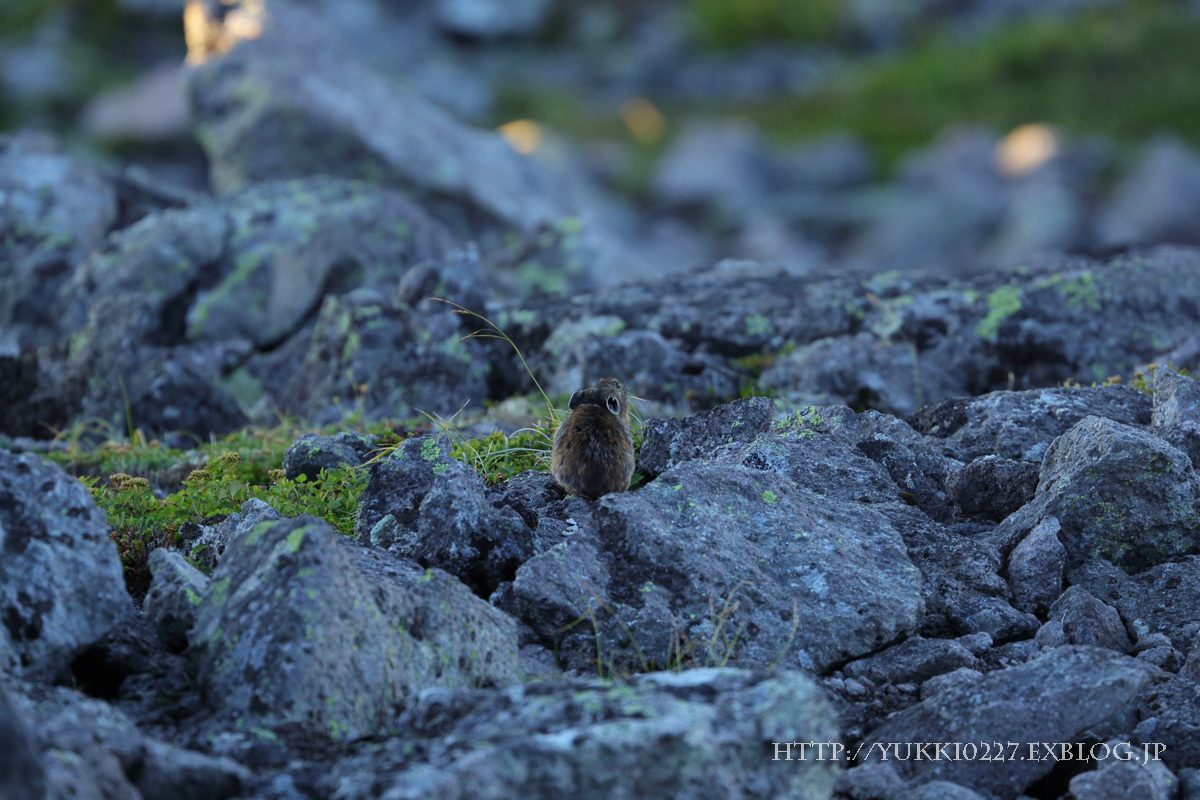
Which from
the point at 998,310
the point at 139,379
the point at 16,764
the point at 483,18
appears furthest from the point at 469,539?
the point at 483,18

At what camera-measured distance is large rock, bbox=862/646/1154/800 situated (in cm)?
537

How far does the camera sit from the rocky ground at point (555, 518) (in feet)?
15.7

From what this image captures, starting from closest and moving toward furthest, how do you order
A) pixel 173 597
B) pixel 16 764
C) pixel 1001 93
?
pixel 16 764
pixel 173 597
pixel 1001 93

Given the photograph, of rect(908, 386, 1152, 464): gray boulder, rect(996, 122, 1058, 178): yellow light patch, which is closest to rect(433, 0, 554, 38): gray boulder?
rect(996, 122, 1058, 178): yellow light patch

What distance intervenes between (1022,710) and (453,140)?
13930mm

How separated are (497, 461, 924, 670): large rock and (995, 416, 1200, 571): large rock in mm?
1127

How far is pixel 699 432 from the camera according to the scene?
809cm

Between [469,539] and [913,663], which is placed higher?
[469,539]

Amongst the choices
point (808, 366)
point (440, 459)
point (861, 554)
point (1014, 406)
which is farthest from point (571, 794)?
point (808, 366)

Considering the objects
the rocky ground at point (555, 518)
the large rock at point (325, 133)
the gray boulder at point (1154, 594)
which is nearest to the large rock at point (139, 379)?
the rocky ground at point (555, 518)

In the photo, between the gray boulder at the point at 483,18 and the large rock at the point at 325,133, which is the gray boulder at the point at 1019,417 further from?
the gray boulder at the point at 483,18

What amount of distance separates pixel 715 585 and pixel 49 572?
333cm

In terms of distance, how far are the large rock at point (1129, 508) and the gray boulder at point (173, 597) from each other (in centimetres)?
486

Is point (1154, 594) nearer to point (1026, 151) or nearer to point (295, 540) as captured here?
point (295, 540)
